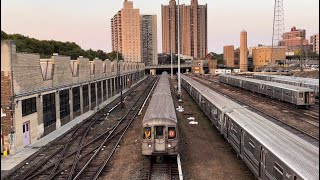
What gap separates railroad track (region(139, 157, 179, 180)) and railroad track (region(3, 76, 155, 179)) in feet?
8.74

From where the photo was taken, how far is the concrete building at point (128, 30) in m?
182

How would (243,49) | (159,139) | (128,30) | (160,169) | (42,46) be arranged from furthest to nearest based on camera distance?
(128,30) < (243,49) < (42,46) < (160,169) < (159,139)

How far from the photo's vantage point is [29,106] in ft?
79.5

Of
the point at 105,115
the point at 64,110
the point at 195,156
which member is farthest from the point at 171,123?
the point at 105,115

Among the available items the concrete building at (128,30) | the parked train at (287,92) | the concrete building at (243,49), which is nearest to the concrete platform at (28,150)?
the parked train at (287,92)

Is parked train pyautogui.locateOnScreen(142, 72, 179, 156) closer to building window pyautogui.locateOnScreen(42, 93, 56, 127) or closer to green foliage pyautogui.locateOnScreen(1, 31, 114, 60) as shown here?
building window pyautogui.locateOnScreen(42, 93, 56, 127)

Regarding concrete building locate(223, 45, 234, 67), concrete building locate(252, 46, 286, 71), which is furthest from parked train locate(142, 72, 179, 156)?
concrete building locate(223, 45, 234, 67)

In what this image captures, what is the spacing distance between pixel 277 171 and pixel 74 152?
47.5 ft

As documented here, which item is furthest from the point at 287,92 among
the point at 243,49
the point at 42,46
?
the point at 243,49

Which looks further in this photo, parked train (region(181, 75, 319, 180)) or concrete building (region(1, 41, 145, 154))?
concrete building (region(1, 41, 145, 154))

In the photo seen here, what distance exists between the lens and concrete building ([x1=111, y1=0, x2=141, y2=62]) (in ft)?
596

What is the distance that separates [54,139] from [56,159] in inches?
232

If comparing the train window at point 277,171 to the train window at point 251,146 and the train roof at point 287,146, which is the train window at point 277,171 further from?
the train window at point 251,146

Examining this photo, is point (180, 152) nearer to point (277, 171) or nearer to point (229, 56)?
point (277, 171)
